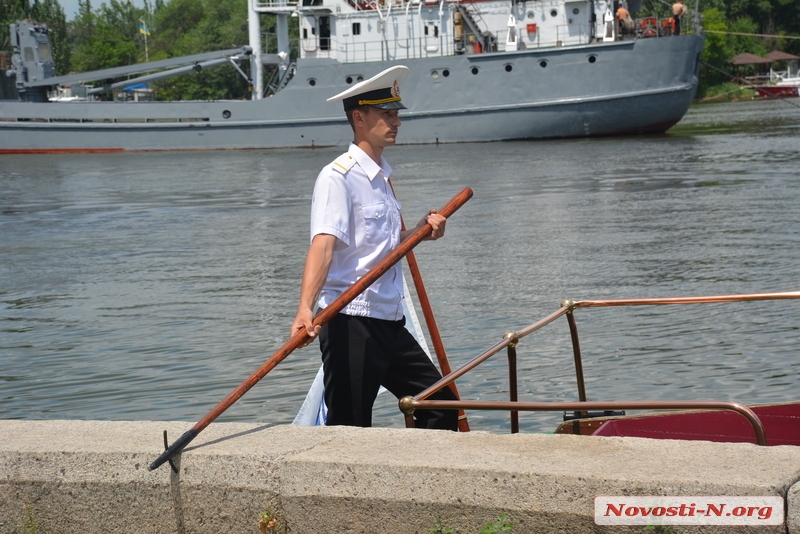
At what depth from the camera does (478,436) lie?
134 inches

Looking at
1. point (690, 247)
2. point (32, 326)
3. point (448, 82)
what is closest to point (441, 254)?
point (690, 247)

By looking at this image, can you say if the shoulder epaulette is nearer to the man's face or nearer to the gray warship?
the man's face

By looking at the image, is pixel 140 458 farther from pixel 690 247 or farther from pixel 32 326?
pixel 690 247

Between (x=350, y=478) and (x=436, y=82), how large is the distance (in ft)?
109

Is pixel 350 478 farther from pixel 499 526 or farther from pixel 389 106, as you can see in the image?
pixel 389 106

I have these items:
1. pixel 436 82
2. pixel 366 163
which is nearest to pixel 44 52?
pixel 436 82

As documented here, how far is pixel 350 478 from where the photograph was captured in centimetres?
313

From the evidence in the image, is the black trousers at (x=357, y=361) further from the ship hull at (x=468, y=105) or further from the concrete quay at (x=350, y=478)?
the ship hull at (x=468, y=105)

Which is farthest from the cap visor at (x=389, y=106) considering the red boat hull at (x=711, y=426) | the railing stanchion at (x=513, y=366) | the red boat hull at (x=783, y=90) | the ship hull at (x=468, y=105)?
the red boat hull at (x=783, y=90)

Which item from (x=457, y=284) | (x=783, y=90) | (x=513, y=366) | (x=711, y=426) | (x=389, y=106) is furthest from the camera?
(x=783, y=90)

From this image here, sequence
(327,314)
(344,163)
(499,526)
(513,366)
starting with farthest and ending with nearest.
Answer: (513,366)
(344,163)
(327,314)
(499,526)

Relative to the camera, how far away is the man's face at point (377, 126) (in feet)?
13.2

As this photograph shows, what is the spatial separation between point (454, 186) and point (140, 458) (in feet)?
59.7

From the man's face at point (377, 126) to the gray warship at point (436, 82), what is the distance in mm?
31593
